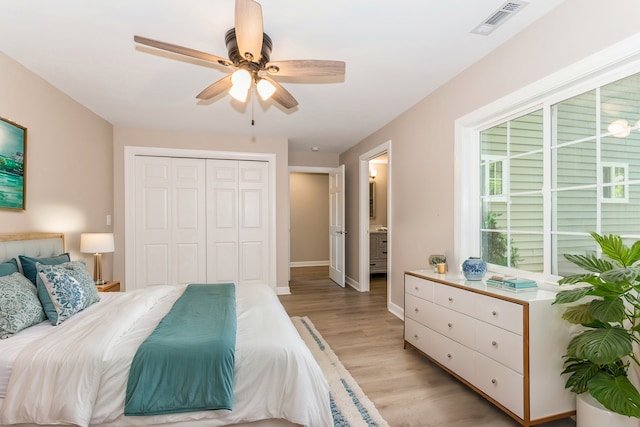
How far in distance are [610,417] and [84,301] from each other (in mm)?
3088

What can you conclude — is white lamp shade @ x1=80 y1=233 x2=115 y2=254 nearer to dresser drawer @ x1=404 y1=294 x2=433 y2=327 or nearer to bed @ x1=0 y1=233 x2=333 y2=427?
bed @ x1=0 y1=233 x2=333 y2=427

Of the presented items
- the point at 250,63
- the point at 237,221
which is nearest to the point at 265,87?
the point at 250,63

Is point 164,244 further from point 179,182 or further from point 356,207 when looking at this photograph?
point 356,207

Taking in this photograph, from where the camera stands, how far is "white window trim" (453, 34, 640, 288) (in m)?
1.67

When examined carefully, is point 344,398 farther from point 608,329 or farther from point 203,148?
point 203,148

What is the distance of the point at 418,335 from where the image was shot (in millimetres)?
2688

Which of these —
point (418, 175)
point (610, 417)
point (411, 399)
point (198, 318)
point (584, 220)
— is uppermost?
point (418, 175)

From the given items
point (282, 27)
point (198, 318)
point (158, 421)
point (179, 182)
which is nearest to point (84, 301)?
point (198, 318)

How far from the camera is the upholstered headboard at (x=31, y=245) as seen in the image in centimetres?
223

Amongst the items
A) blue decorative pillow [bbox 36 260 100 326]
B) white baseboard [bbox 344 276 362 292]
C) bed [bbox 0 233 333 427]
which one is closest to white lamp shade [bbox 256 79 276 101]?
bed [bbox 0 233 333 427]

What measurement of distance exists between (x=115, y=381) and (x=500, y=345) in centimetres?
206

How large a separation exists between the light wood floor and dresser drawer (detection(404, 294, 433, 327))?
35 centimetres

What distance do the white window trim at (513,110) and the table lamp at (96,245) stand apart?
3513 mm

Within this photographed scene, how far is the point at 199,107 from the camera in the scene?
141 inches
